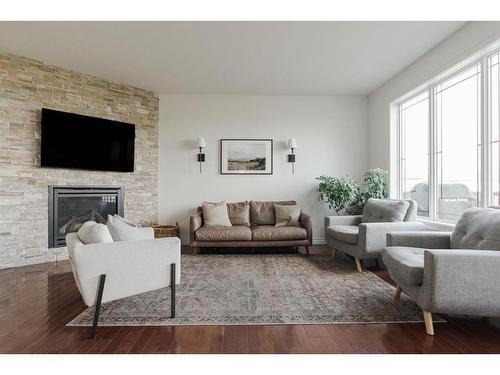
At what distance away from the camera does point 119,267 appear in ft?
7.18

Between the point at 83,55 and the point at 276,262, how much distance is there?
380cm

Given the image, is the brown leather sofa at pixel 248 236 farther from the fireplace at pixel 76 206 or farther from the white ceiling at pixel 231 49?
the white ceiling at pixel 231 49

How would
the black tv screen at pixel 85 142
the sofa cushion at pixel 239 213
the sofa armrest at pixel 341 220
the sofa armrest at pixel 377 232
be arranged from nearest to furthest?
the sofa armrest at pixel 377 232, the black tv screen at pixel 85 142, the sofa armrest at pixel 341 220, the sofa cushion at pixel 239 213

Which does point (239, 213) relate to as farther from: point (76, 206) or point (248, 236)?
point (76, 206)

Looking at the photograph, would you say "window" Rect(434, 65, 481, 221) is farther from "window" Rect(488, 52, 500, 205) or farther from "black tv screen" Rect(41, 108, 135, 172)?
"black tv screen" Rect(41, 108, 135, 172)

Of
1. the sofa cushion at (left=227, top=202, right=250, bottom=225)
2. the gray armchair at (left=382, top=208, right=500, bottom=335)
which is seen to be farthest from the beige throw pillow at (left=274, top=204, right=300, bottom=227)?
the gray armchair at (left=382, top=208, right=500, bottom=335)

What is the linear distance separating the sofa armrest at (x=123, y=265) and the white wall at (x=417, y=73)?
11.7 feet

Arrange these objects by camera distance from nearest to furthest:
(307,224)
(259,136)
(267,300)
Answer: (267,300), (307,224), (259,136)

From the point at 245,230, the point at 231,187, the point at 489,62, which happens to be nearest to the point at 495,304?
the point at 489,62

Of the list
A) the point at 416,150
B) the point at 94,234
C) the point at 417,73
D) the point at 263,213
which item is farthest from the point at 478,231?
the point at 263,213

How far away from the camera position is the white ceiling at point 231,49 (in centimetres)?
331

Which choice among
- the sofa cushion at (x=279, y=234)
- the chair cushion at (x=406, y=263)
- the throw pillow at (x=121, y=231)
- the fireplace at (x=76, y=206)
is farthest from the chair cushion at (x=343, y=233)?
the fireplace at (x=76, y=206)

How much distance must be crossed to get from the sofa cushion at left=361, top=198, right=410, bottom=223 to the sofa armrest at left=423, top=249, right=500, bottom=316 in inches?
75.5

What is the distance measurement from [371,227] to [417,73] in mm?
2296
